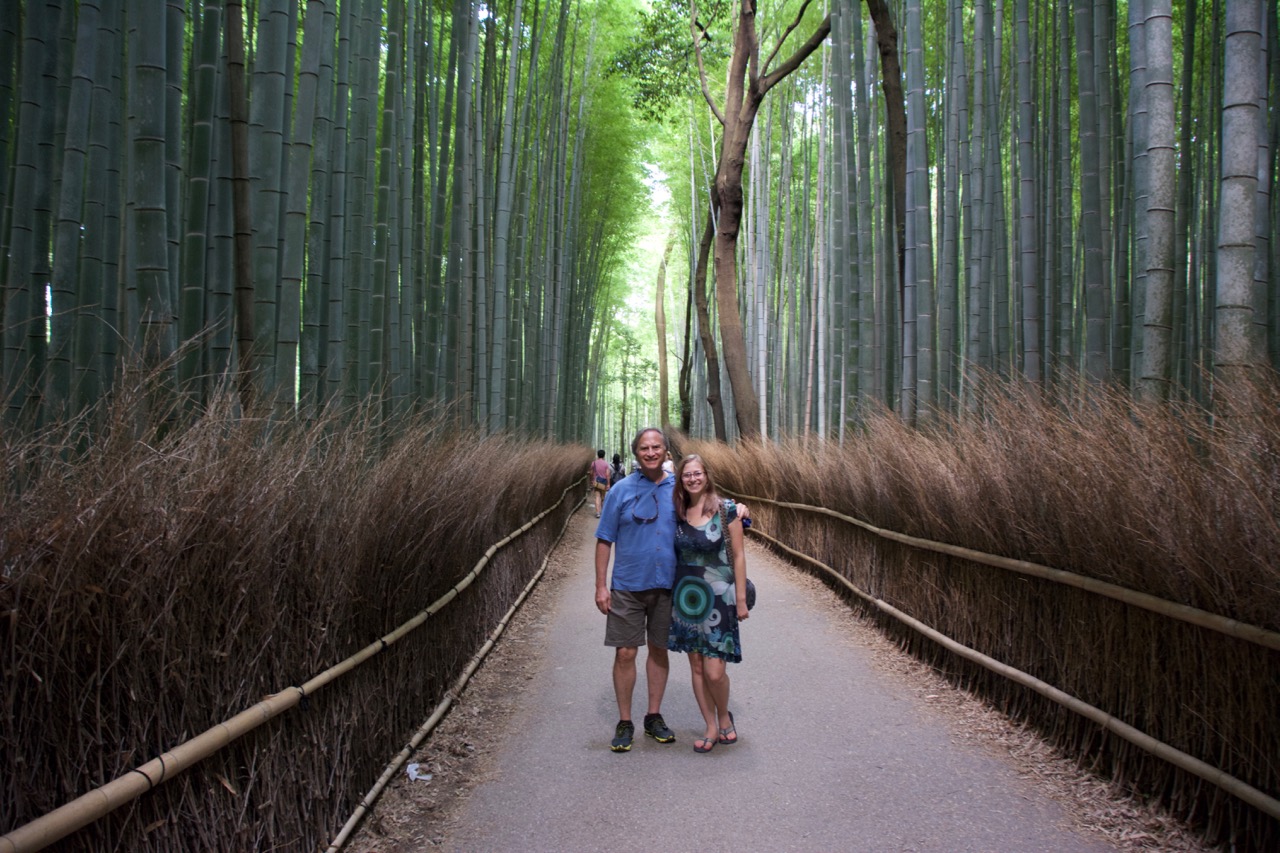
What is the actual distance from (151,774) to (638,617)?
6.45 ft

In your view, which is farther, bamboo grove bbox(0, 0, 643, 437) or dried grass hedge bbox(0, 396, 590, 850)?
bamboo grove bbox(0, 0, 643, 437)

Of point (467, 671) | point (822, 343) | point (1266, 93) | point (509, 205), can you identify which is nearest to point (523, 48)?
point (509, 205)

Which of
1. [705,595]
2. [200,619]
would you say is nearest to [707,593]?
[705,595]

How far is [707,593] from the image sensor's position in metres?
3.38

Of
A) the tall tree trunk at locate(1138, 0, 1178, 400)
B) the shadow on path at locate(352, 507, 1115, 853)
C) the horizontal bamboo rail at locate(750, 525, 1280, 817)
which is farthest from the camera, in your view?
the tall tree trunk at locate(1138, 0, 1178, 400)

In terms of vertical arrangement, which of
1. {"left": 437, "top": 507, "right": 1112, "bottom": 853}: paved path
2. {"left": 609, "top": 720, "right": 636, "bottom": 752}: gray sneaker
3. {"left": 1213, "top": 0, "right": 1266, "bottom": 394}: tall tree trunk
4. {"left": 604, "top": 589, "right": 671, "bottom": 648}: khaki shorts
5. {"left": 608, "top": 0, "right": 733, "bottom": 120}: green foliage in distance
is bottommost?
{"left": 437, "top": 507, "right": 1112, "bottom": 853}: paved path

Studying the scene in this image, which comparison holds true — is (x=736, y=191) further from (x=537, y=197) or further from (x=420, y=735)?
(x=420, y=735)

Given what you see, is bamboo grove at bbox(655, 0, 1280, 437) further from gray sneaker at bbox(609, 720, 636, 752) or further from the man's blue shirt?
gray sneaker at bbox(609, 720, 636, 752)

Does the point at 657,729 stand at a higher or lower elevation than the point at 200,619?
lower

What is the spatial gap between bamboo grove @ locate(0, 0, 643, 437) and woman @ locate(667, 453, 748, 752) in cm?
146

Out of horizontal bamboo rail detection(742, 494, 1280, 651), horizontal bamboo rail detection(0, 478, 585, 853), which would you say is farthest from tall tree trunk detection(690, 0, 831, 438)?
horizontal bamboo rail detection(0, 478, 585, 853)

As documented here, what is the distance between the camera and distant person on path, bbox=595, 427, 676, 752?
11.1ft

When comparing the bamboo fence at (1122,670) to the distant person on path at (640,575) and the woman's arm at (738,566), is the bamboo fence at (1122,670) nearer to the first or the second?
the woman's arm at (738,566)

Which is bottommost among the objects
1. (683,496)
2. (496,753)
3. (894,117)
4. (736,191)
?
(496,753)
